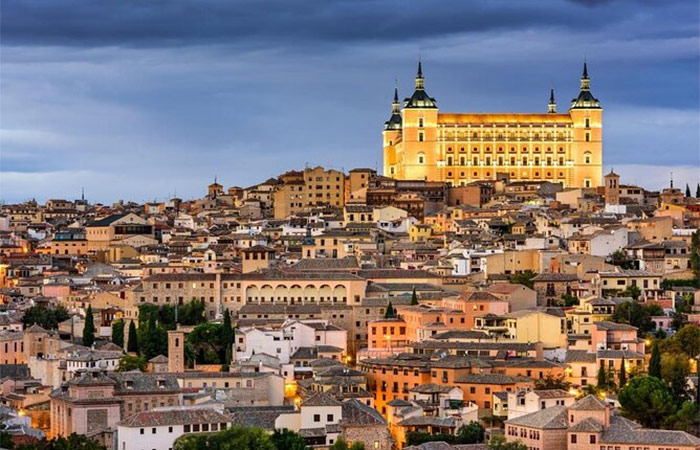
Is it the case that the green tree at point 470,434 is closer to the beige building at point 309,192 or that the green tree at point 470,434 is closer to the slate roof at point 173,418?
the slate roof at point 173,418

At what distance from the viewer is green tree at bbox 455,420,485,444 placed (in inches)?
1420

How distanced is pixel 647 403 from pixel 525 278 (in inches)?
563

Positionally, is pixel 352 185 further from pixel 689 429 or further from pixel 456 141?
pixel 689 429

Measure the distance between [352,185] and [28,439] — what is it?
143ft

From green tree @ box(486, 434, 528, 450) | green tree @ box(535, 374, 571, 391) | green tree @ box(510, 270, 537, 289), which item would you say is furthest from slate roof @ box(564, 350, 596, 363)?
green tree @ box(510, 270, 537, 289)

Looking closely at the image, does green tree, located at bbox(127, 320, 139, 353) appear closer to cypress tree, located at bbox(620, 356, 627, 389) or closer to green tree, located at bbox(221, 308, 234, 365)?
green tree, located at bbox(221, 308, 234, 365)

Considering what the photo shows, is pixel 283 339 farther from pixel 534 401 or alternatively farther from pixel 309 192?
pixel 309 192

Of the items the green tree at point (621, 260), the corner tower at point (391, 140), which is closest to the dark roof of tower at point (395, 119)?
the corner tower at point (391, 140)

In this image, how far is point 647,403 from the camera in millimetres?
36688

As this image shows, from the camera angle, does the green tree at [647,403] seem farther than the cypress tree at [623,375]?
No

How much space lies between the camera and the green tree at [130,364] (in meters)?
41.2

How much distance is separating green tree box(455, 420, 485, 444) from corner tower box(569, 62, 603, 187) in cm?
4770

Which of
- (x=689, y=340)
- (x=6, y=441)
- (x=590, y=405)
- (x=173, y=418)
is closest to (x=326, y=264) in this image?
(x=689, y=340)

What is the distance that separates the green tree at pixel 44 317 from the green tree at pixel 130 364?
7409mm
